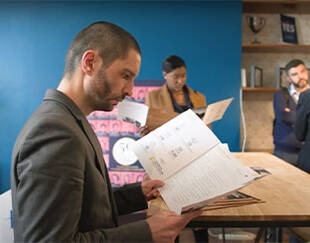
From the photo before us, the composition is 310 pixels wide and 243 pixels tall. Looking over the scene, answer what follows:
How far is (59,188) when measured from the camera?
2.34 ft

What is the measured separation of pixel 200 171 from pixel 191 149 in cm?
10

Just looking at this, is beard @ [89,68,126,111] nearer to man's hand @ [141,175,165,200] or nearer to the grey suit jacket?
the grey suit jacket

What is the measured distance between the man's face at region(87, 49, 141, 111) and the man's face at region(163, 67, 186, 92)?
1566 millimetres

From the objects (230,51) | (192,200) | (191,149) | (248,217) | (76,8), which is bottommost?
(248,217)

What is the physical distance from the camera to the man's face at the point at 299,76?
3.29 meters

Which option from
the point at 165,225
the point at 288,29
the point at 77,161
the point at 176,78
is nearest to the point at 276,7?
the point at 288,29

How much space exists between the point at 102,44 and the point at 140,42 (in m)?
3.04

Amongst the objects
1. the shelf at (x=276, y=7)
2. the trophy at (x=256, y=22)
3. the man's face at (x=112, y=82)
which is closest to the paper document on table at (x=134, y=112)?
the man's face at (x=112, y=82)

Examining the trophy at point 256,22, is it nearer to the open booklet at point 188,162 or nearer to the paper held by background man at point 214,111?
the paper held by background man at point 214,111

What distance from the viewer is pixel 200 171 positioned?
1.10m

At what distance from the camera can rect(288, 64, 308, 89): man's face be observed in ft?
10.8

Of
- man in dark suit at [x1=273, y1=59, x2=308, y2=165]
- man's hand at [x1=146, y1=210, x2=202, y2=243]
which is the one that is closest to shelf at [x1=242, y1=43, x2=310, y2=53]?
man in dark suit at [x1=273, y1=59, x2=308, y2=165]

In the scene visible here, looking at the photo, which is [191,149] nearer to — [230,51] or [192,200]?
[192,200]

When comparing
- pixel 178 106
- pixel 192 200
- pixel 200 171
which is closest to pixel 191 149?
pixel 200 171
